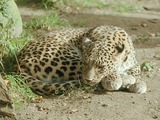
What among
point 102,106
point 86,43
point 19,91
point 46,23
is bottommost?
point 102,106

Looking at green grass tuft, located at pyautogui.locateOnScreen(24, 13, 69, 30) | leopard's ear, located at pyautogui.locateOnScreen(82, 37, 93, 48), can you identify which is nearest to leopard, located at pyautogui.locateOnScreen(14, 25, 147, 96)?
leopard's ear, located at pyautogui.locateOnScreen(82, 37, 93, 48)

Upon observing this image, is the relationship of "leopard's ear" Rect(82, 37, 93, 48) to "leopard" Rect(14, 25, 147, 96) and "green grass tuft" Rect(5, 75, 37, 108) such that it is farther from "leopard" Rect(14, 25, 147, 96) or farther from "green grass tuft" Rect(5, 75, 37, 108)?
"green grass tuft" Rect(5, 75, 37, 108)

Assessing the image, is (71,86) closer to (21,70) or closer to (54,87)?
(54,87)

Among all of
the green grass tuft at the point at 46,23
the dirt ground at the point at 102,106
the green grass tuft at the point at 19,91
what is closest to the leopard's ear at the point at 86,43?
the dirt ground at the point at 102,106

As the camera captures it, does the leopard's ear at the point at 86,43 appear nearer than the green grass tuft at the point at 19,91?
No

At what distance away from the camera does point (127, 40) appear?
7.04 metres

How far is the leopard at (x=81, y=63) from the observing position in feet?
21.1

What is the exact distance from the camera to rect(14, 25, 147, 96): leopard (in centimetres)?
643

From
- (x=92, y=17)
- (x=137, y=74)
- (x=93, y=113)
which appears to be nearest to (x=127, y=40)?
(x=137, y=74)

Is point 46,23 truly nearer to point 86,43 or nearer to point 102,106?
point 86,43

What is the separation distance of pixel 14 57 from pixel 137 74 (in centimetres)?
189

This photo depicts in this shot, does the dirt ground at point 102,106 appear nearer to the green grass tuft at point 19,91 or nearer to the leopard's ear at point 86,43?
the green grass tuft at point 19,91

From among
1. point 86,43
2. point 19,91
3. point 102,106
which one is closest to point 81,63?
point 86,43

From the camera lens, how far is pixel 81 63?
682 centimetres
